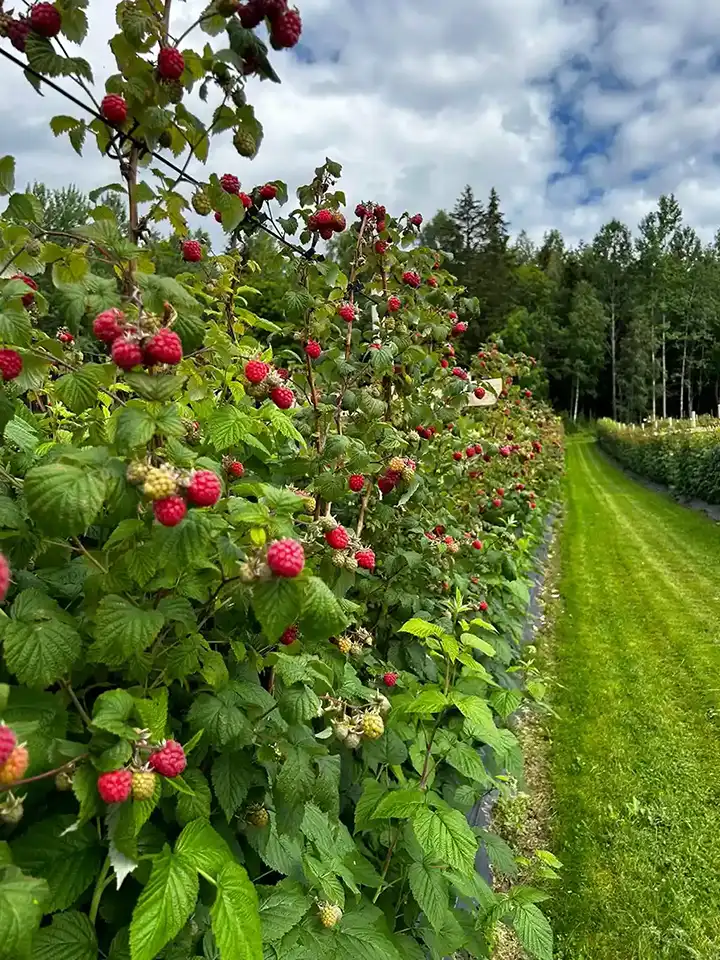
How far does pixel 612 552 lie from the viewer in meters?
8.73

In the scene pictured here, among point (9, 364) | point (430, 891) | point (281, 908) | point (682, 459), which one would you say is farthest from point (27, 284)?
point (682, 459)

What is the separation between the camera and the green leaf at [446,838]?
1.43 m

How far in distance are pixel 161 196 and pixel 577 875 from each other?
2891 millimetres

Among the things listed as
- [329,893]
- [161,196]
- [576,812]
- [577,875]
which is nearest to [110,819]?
[329,893]

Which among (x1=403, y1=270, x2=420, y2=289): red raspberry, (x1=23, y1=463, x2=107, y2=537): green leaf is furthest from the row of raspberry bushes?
(x1=23, y1=463, x2=107, y2=537): green leaf

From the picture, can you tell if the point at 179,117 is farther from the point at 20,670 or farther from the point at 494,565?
the point at 494,565

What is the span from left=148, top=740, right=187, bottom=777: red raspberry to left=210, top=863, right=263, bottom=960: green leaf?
0.19 metres

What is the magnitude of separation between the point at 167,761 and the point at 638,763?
342 centimetres

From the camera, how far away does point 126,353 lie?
90 cm

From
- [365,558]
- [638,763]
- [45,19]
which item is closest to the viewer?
[45,19]

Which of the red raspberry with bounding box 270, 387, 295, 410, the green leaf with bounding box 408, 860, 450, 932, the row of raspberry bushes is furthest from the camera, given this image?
the row of raspberry bushes

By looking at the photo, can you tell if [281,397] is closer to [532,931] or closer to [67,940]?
[67,940]

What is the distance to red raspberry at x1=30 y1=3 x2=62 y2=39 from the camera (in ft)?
3.45

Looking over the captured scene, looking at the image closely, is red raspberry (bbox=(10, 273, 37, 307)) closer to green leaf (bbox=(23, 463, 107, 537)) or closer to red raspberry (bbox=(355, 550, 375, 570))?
green leaf (bbox=(23, 463, 107, 537))
